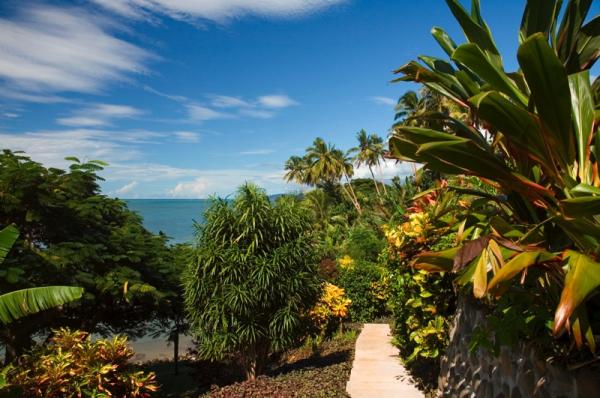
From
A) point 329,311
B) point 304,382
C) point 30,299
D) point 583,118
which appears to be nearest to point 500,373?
point 583,118

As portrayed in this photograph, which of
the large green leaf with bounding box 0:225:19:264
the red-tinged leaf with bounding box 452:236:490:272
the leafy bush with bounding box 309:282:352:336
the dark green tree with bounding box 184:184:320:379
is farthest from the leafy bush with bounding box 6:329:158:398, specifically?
the red-tinged leaf with bounding box 452:236:490:272

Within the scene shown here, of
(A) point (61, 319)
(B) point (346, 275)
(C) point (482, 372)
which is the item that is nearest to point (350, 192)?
(B) point (346, 275)

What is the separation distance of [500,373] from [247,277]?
17.7 feet

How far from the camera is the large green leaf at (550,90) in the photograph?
7.64 ft

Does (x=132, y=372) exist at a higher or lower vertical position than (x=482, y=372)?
lower

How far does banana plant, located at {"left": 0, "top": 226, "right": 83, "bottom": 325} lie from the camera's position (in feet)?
18.3

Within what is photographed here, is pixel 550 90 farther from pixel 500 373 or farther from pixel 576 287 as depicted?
pixel 500 373

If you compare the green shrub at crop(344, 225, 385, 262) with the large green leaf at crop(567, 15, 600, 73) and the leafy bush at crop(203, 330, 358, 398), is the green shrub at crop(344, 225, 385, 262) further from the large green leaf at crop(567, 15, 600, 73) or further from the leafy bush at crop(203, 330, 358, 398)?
the large green leaf at crop(567, 15, 600, 73)

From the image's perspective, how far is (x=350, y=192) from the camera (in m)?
50.5

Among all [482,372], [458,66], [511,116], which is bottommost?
[482,372]

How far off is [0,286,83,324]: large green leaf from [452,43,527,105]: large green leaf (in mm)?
5407

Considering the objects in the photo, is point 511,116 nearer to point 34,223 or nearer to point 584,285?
point 584,285

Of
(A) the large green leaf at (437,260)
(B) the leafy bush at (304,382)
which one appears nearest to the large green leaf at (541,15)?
(A) the large green leaf at (437,260)

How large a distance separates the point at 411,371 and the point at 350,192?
4368 centimetres
